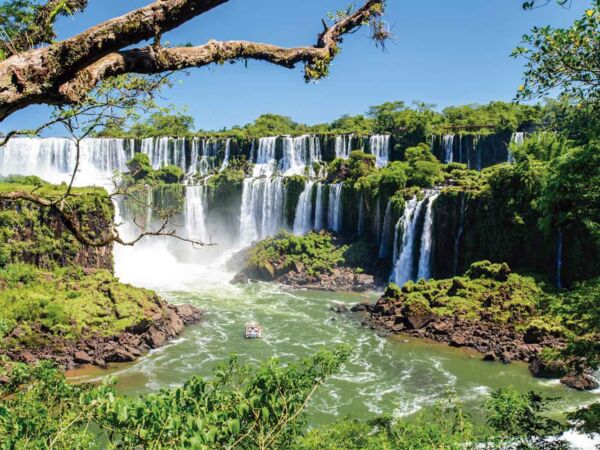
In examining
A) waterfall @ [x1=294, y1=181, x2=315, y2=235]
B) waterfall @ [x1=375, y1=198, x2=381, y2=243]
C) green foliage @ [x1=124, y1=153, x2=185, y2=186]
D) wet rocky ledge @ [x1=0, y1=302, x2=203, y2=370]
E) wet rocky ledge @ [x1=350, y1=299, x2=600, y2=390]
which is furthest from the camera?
green foliage @ [x1=124, y1=153, x2=185, y2=186]

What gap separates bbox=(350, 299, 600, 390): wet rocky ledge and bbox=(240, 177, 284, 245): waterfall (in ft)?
57.1

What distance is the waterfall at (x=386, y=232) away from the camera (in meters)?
32.3

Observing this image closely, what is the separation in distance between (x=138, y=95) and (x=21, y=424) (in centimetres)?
325

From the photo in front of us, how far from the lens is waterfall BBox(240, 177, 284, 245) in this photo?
40.2 metres

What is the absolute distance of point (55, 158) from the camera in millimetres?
45594

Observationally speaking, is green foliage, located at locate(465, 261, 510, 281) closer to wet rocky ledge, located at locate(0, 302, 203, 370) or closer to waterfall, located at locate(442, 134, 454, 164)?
wet rocky ledge, located at locate(0, 302, 203, 370)

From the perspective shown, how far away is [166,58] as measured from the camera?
380 centimetres

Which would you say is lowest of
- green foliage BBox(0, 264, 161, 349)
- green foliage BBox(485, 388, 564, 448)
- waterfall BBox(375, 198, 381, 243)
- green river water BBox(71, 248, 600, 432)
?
green river water BBox(71, 248, 600, 432)

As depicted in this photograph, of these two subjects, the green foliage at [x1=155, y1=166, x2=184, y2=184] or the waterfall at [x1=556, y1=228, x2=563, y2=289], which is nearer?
the waterfall at [x1=556, y1=228, x2=563, y2=289]

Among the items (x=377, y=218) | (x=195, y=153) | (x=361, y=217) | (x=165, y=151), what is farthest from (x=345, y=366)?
(x=165, y=151)

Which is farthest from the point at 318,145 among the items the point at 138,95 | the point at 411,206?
the point at 138,95

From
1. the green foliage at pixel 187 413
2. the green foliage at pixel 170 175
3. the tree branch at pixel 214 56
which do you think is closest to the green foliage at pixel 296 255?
the green foliage at pixel 170 175

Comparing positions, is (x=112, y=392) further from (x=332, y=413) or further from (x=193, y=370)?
(x=193, y=370)

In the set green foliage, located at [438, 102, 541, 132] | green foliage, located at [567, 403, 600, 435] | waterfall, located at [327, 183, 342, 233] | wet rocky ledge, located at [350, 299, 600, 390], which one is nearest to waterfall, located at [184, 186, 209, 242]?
waterfall, located at [327, 183, 342, 233]
